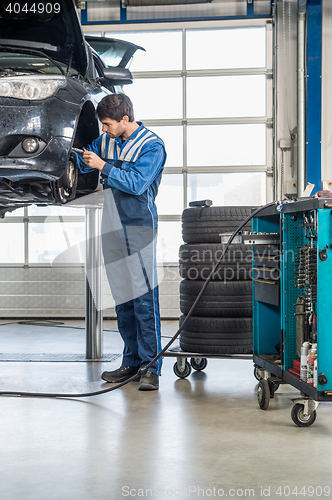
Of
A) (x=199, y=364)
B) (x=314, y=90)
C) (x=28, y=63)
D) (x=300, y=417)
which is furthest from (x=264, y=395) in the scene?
(x=314, y=90)

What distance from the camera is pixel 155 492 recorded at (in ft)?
5.76

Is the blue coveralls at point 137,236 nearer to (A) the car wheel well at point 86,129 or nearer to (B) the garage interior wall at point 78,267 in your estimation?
(A) the car wheel well at point 86,129

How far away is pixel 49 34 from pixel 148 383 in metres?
2.41

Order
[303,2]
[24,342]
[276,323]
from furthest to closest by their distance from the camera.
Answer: [303,2] < [24,342] < [276,323]

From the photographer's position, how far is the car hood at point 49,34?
3.41 meters

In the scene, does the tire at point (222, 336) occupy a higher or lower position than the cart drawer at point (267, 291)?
lower

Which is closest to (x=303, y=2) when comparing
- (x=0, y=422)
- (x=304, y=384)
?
(x=304, y=384)

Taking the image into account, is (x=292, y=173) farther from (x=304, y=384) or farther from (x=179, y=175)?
(x=304, y=384)

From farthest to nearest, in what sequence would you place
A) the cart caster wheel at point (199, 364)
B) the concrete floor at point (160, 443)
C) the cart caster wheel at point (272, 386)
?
the cart caster wheel at point (199, 364), the cart caster wheel at point (272, 386), the concrete floor at point (160, 443)

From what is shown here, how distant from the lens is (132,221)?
3354 millimetres

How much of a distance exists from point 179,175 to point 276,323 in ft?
16.1

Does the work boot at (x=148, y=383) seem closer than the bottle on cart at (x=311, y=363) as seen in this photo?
No

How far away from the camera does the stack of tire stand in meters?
3.41

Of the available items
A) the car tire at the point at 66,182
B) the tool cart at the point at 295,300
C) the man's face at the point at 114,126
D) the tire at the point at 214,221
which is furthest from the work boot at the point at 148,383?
the man's face at the point at 114,126
